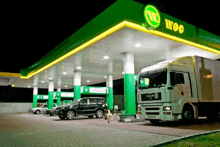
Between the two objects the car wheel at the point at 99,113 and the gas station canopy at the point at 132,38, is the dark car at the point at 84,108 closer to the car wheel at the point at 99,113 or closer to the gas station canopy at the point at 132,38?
the car wheel at the point at 99,113

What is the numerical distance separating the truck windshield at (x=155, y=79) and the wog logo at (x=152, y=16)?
7.64 ft

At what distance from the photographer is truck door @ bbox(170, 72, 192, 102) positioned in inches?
340

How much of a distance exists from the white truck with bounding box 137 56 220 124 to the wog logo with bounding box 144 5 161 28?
2.03 m

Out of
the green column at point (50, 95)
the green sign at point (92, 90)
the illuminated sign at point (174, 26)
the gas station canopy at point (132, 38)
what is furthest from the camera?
the green column at point (50, 95)

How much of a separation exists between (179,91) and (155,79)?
4.10ft

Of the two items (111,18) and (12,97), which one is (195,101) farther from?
(12,97)

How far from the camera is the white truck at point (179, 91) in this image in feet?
28.2

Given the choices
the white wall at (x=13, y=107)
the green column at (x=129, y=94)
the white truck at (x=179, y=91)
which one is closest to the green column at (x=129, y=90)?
the green column at (x=129, y=94)

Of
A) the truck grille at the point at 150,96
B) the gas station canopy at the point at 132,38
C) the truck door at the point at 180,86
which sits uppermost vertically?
the gas station canopy at the point at 132,38

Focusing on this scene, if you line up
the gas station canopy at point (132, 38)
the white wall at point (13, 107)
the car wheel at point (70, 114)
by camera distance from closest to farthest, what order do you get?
the gas station canopy at point (132, 38), the car wheel at point (70, 114), the white wall at point (13, 107)

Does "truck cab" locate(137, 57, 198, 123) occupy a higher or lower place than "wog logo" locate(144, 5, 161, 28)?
lower

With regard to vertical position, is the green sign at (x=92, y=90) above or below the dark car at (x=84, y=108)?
above

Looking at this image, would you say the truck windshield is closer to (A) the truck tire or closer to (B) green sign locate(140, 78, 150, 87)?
(B) green sign locate(140, 78, 150, 87)

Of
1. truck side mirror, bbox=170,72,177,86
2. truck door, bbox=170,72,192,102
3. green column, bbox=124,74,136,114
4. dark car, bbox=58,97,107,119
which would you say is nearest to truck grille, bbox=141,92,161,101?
truck door, bbox=170,72,192,102
